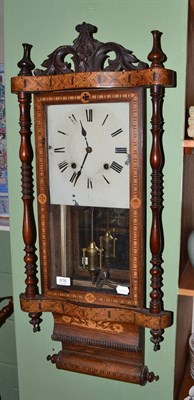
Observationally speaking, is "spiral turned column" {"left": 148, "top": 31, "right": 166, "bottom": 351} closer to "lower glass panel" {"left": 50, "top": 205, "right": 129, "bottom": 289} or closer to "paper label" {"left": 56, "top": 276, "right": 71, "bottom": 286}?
"lower glass panel" {"left": 50, "top": 205, "right": 129, "bottom": 289}

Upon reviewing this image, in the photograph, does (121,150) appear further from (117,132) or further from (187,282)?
(187,282)

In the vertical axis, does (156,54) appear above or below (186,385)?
above

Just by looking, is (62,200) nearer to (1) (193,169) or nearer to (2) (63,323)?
(2) (63,323)

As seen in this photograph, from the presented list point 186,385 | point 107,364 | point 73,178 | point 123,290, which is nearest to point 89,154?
point 73,178

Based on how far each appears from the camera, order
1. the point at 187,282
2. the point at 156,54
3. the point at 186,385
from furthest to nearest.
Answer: the point at 186,385 < the point at 187,282 < the point at 156,54

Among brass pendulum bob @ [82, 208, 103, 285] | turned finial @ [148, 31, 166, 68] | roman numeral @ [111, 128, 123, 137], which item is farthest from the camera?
brass pendulum bob @ [82, 208, 103, 285]

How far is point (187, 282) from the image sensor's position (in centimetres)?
146

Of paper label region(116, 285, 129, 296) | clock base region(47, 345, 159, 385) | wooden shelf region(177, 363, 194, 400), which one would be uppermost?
paper label region(116, 285, 129, 296)

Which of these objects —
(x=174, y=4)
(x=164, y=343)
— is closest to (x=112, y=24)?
(x=174, y=4)

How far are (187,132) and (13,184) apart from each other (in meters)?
0.65

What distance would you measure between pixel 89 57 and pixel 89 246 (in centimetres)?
63

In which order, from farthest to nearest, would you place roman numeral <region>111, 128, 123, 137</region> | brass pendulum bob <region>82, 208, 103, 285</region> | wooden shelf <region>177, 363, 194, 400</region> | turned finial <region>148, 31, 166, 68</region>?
wooden shelf <region>177, 363, 194, 400</region> → brass pendulum bob <region>82, 208, 103, 285</region> → roman numeral <region>111, 128, 123, 137</region> → turned finial <region>148, 31, 166, 68</region>

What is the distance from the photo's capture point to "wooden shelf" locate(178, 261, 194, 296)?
1.41 metres

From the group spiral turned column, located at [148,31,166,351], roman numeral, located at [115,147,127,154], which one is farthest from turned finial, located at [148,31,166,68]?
roman numeral, located at [115,147,127,154]
